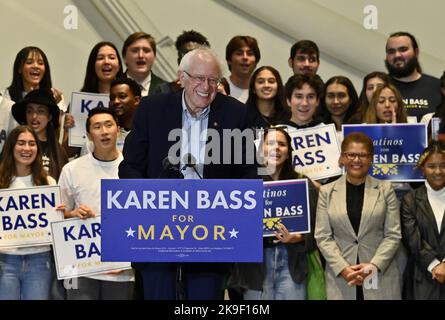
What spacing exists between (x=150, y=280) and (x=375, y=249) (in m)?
2.03

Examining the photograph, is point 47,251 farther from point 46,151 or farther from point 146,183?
point 146,183

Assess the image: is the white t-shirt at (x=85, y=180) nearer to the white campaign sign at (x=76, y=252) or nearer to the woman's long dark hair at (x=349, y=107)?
the white campaign sign at (x=76, y=252)

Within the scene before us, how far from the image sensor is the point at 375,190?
6.39 m

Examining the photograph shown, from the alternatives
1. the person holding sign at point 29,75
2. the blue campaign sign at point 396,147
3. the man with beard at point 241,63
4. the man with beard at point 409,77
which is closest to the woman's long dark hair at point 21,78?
the person holding sign at point 29,75

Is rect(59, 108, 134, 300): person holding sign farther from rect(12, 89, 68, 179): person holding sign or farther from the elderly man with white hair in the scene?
the elderly man with white hair

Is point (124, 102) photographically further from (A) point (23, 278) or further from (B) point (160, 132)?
(B) point (160, 132)

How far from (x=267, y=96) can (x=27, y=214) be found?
184 centimetres

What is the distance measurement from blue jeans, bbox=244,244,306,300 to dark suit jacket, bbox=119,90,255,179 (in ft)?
4.99

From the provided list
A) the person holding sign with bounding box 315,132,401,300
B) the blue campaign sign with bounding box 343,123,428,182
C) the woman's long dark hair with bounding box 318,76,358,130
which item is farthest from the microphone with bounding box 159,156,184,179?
the woman's long dark hair with bounding box 318,76,358,130

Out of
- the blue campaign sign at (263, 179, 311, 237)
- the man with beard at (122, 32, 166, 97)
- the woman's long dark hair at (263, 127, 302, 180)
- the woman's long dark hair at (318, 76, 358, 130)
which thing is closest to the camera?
the blue campaign sign at (263, 179, 311, 237)

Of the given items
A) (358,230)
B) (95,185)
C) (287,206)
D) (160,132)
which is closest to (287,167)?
(287,206)

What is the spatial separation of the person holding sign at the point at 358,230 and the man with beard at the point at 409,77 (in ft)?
3.07

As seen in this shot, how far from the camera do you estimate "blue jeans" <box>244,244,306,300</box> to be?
6.26 meters

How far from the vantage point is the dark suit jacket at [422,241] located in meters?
6.34
